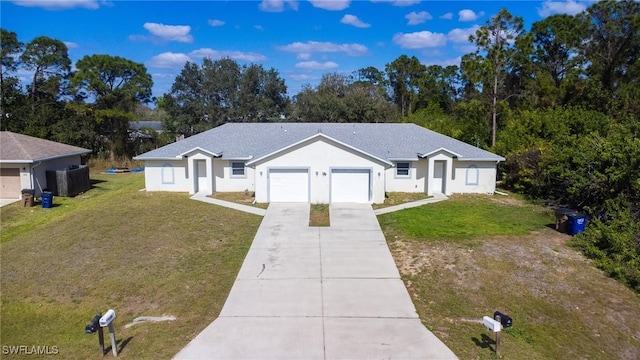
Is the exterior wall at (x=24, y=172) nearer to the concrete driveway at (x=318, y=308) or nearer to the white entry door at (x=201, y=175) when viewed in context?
the white entry door at (x=201, y=175)

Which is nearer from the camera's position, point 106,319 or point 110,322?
point 106,319

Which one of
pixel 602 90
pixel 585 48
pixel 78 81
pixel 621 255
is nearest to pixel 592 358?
pixel 621 255

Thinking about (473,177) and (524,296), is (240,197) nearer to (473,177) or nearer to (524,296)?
(473,177)

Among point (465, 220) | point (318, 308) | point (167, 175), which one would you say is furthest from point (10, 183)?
point (465, 220)

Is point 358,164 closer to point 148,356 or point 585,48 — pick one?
point 148,356

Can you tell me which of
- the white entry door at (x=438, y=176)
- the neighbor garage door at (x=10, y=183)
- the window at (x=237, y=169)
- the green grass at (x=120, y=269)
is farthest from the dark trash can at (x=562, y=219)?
the neighbor garage door at (x=10, y=183)

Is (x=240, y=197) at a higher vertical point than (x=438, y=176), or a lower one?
lower

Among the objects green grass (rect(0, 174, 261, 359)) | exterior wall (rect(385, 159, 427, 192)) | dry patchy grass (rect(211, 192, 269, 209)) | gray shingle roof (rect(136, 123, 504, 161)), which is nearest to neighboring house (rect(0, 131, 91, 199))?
green grass (rect(0, 174, 261, 359))
